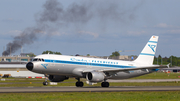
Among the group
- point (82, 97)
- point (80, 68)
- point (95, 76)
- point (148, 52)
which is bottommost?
point (82, 97)

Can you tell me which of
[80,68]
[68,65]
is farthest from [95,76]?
[68,65]

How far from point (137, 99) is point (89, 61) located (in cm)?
2230

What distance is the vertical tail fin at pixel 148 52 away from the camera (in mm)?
53781

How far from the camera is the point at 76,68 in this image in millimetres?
44188

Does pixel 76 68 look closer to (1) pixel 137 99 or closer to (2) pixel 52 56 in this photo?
(2) pixel 52 56

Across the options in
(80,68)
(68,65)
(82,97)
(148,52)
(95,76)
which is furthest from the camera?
(148,52)

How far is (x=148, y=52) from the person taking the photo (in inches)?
2133

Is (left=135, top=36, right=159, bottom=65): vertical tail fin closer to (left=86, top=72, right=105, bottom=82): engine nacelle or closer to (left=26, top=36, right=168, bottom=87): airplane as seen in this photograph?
(left=26, top=36, right=168, bottom=87): airplane

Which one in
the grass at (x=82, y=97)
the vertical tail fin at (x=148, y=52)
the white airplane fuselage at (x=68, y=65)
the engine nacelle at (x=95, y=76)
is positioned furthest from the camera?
the vertical tail fin at (x=148, y=52)

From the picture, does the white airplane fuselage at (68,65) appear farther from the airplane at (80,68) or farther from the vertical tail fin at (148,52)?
the vertical tail fin at (148,52)

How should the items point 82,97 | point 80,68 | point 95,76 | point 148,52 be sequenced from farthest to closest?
1. point 148,52
2. point 80,68
3. point 95,76
4. point 82,97

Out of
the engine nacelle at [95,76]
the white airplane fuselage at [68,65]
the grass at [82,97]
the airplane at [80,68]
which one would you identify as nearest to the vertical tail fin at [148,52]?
the airplane at [80,68]

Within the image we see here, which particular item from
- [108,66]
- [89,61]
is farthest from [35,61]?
[108,66]

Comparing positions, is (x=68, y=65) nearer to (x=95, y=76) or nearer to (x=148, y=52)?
(x=95, y=76)
